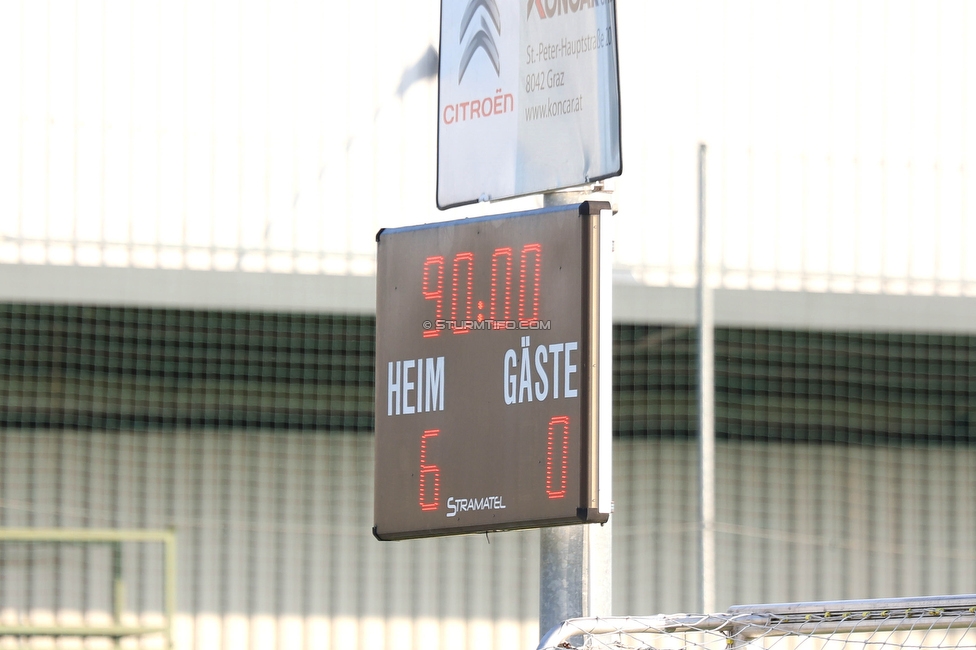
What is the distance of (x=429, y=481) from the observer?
427 cm

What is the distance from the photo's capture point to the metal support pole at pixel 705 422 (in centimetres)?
670

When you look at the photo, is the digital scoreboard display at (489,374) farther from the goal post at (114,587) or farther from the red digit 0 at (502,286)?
the goal post at (114,587)

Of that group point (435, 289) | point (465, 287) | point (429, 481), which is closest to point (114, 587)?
point (429, 481)

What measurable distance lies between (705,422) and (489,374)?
2.85 meters

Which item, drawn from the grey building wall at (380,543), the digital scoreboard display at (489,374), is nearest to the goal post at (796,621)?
the digital scoreboard display at (489,374)

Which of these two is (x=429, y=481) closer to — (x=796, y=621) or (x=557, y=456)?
(x=557, y=456)

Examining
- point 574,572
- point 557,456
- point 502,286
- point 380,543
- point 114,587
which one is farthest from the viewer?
point 380,543

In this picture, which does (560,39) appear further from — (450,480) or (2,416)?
(2,416)

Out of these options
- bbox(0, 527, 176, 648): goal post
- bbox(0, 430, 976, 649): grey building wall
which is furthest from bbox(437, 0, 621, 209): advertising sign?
bbox(0, 430, 976, 649): grey building wall

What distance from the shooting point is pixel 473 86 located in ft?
15.3

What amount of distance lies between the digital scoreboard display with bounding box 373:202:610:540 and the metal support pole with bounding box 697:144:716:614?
8.52ft

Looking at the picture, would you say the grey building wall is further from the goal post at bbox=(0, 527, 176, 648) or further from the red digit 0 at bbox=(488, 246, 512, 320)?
the red digit 0 at bbox=(488, 246, 512, 320)

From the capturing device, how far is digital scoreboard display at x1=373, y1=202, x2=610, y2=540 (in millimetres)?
4004

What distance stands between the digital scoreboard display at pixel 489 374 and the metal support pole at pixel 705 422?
2598mm
